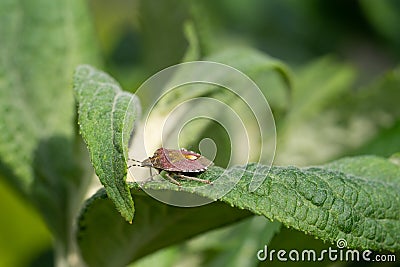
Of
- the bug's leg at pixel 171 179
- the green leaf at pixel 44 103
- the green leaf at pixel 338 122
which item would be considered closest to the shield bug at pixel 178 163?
the bug's leg at pixel 171 179

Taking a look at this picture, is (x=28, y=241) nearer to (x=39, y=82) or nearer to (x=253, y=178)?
(x=39, y=82)

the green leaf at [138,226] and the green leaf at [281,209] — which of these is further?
the green leaf at [138,226]

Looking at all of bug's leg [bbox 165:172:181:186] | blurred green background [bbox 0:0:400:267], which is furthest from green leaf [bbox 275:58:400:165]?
bug's leg [bbox 165:172:181:186]

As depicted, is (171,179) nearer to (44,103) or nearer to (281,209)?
(281,209)

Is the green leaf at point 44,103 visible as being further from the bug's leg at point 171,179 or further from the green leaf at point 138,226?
the bug's leg at point 171,179

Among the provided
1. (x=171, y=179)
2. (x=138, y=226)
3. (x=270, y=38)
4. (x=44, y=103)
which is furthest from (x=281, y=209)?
(x=270, y=38)

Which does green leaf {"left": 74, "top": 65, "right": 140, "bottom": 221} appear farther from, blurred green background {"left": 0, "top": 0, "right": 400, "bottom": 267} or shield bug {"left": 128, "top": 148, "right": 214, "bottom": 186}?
blurred green background {"left": 0, "top": 0, "right": 400, "bottom": 267}

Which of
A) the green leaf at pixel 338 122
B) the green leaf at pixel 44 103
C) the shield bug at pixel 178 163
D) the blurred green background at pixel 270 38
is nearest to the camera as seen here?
the shield bug at pixel 178 163
